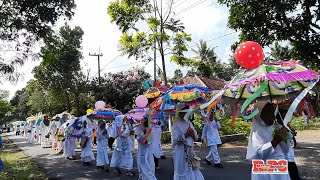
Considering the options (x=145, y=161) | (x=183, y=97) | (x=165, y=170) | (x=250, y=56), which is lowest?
(x=165, y=170)

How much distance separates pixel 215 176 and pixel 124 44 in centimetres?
923

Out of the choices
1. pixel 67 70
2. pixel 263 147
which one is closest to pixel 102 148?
pixel 263 147

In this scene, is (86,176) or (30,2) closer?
(86,176)

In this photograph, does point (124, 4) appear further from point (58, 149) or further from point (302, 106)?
point (302, 106)

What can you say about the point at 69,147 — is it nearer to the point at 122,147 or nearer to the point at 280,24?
the point at 122,147

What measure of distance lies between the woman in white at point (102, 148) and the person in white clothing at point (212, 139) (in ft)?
10.1

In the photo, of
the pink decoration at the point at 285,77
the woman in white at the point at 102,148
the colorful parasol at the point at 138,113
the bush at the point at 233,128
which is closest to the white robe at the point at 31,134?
the bush at the point at 233,128

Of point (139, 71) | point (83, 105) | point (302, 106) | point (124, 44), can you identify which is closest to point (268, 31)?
point (302, 106)

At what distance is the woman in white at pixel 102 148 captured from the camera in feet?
34.4

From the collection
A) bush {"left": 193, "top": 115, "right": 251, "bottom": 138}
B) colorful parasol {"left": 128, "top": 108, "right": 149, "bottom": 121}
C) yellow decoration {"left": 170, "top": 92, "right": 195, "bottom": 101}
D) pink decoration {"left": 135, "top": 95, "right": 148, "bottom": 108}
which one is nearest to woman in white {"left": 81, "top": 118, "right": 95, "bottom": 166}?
colorful parasol {"left": 128, "top": 108, "right": 149, "bottom": 121}

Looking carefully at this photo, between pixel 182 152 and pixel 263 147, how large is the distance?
2.74 meters

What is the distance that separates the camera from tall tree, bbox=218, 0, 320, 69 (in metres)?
8.73

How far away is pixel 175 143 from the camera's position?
659 cm

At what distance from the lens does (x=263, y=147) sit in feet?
13.1
